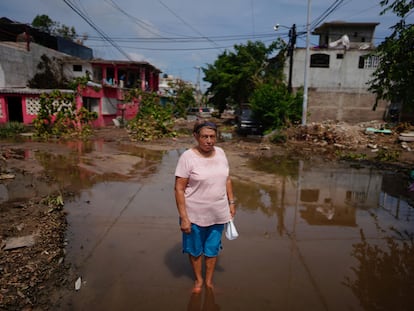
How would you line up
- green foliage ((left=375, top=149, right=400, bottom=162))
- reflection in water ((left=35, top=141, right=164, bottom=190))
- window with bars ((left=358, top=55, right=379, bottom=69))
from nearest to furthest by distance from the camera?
reflection in water ((left=35, top=141, right=164, bottom=190))
green foliage ((left=375, top=149, right=400, bottom=162))
window with bars ((left=358, top=55, right=379, bottom=69))

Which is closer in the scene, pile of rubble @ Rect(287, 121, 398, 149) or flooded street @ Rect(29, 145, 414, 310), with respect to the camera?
flooded street @ Rect(29, 145, 414, 310)

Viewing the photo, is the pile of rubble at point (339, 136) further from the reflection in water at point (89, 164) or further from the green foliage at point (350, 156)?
the reflection in water at point (89, 164)

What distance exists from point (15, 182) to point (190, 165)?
5.90m

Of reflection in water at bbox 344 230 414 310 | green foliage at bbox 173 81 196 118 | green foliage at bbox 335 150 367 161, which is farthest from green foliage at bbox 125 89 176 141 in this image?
green foliage at bbox 173 81 196 118

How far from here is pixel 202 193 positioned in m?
2.80

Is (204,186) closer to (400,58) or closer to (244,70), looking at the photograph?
(400,58)

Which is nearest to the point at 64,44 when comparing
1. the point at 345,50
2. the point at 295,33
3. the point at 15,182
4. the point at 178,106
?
the point at 178,106

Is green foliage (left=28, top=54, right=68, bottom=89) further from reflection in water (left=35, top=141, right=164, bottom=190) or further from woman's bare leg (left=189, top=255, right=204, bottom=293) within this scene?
woman's bare leg (left=189, top=255, right=204, bottom=293)

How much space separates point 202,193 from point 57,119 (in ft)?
50.7

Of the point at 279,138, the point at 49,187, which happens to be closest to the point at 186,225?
the point at 49,187

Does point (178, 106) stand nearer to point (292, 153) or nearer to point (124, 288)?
point (292, 153)

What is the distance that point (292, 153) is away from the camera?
12773 millimetres

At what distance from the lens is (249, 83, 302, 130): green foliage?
16469 millimetres

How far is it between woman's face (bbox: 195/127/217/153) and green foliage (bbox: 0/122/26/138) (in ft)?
53.2
